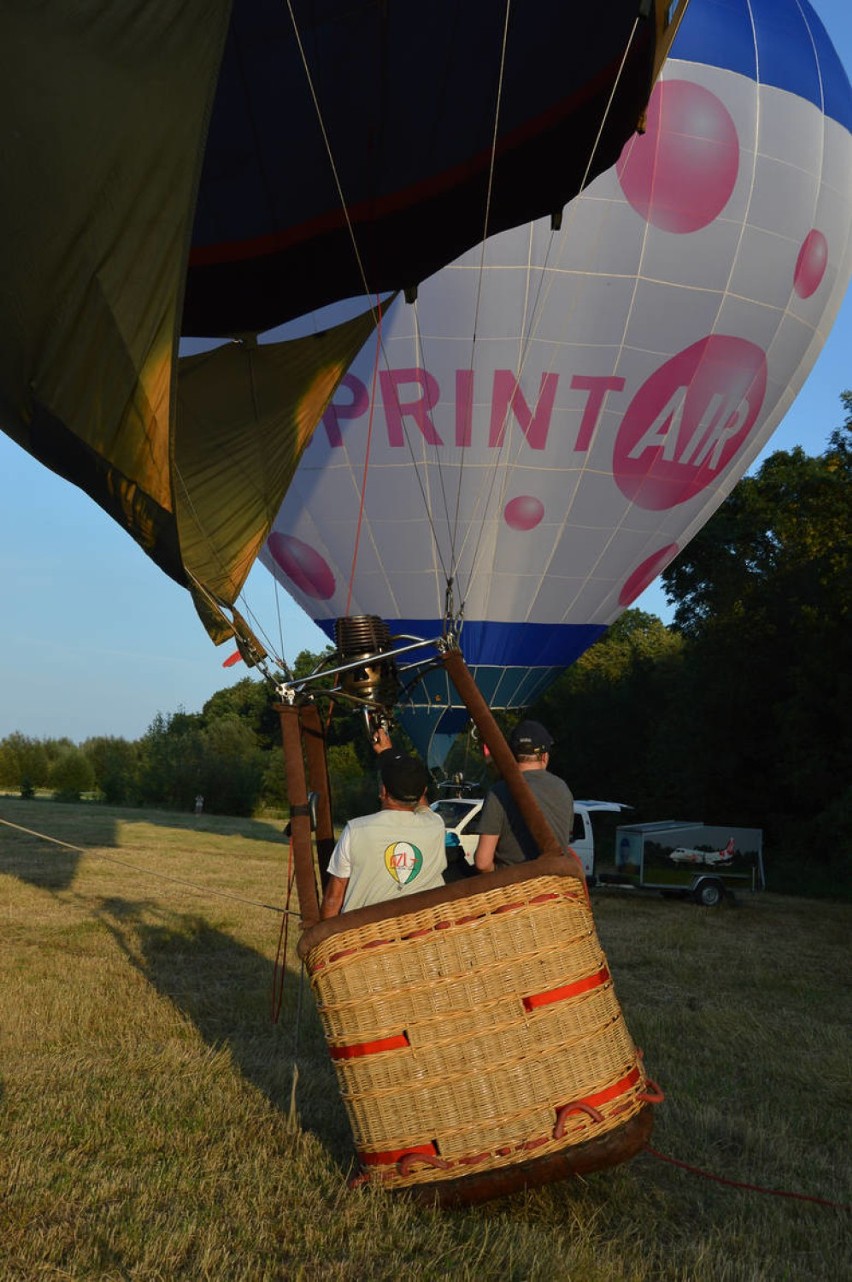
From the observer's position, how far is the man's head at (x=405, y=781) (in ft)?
13.4

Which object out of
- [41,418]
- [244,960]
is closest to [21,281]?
[41,418]

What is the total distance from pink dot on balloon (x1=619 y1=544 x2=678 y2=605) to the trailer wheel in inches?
153

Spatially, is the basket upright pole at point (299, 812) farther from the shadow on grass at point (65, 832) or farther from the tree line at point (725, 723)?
the tree line at point (725, 723)

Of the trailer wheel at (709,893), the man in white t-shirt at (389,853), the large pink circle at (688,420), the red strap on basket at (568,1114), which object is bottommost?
the red strap on basket at (568,1114)

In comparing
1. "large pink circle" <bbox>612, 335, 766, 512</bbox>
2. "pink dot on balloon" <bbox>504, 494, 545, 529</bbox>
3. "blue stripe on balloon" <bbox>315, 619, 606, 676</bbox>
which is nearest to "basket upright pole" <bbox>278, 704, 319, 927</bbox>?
"pink dot on balloon" <bbox>504, 494, 545, 529</bbox>

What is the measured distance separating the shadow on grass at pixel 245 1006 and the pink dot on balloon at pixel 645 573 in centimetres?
765

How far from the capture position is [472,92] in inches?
289

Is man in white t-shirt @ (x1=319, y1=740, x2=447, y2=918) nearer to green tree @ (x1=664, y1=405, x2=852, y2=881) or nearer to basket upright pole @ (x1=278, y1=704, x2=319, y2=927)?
basket upright pole @ (x1=278, y1=704, x2=319, y2=927)

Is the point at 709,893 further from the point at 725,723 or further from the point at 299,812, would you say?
the point at 299,812

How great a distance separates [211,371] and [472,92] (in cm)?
246

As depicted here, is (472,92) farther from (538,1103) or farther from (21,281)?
(538,1103)

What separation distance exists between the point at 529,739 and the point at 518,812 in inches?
17.5

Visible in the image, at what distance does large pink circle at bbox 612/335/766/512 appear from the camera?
1352cm

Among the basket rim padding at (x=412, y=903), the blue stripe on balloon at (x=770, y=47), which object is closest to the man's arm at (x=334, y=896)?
the basket rim padding at (x=412, y=903)
